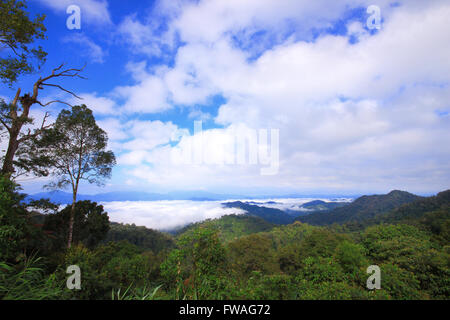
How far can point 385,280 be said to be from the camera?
797 centimetres

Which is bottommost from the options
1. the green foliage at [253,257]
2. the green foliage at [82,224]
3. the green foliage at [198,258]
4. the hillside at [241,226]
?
the hillside at [241,226]

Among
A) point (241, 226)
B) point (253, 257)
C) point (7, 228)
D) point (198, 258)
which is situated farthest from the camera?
point (241, 226)

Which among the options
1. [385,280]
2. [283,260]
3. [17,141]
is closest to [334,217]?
[283,260]

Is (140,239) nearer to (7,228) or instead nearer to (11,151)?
(11,151)

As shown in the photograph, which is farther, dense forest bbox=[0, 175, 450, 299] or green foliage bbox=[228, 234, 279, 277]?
green foliage bbox=[228, 234, 279, 277]

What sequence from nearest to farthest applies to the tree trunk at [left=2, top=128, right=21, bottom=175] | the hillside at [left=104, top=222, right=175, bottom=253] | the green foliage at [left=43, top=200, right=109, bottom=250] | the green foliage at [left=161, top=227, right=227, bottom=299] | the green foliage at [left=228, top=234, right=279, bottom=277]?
1. the green foliage at [left=161, top=227, right=227, bottom=299]
2. the tree trunk at [left=2, top=128, right=21, bottom=175]
3. the green foliage at [left=43, top=200, right=109, bottom=250]
4. the green foliage at [left=228, top=234, right=279, bottom=277]
5. the hillside at [left=104, top=222, right=175, bottom=253]

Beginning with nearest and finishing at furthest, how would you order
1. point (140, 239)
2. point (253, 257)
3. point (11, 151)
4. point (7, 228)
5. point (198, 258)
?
point (7, 228) → point (198, 258) → point (11, 151) → point (253, 257) → point (140, 239)

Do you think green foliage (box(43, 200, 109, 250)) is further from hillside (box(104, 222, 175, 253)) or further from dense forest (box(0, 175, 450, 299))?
hillside (box(104, 222, 175, 253))

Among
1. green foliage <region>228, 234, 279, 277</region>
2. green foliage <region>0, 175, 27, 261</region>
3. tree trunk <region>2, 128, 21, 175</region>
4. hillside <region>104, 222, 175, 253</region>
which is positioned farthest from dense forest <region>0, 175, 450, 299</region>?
hillside <region>104, 222, 175, 253</region>

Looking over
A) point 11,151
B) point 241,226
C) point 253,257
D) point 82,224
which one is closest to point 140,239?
point 82,224

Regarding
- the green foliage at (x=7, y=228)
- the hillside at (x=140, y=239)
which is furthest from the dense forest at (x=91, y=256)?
the hillside at (x=140, y=239)

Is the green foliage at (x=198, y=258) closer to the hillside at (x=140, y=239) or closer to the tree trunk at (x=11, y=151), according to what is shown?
the tree trunk at (x=11, y=151)

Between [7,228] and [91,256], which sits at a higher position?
Result: [7,228]
